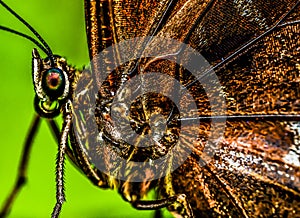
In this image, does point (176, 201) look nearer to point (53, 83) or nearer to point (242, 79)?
point (242, 79)

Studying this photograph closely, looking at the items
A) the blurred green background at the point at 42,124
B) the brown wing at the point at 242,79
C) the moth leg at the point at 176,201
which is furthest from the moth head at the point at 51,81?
the blurred green background at the point at 42,124

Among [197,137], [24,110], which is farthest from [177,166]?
[24,110]

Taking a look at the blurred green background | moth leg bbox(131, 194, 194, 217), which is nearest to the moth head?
moth leg bbox(131, 194, 194, 217)

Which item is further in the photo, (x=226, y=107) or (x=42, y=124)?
(x=42, y=124)

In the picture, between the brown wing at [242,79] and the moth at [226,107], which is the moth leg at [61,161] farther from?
the brown wing at [242,79]

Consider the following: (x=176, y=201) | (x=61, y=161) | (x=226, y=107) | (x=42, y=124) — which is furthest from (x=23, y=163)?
(x=226, y=107)

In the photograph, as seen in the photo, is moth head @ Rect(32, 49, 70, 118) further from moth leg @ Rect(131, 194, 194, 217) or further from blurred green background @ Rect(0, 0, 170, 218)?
blurred green background @ Rect(0, 0, 170, 218)

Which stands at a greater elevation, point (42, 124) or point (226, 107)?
point (42, 124)
